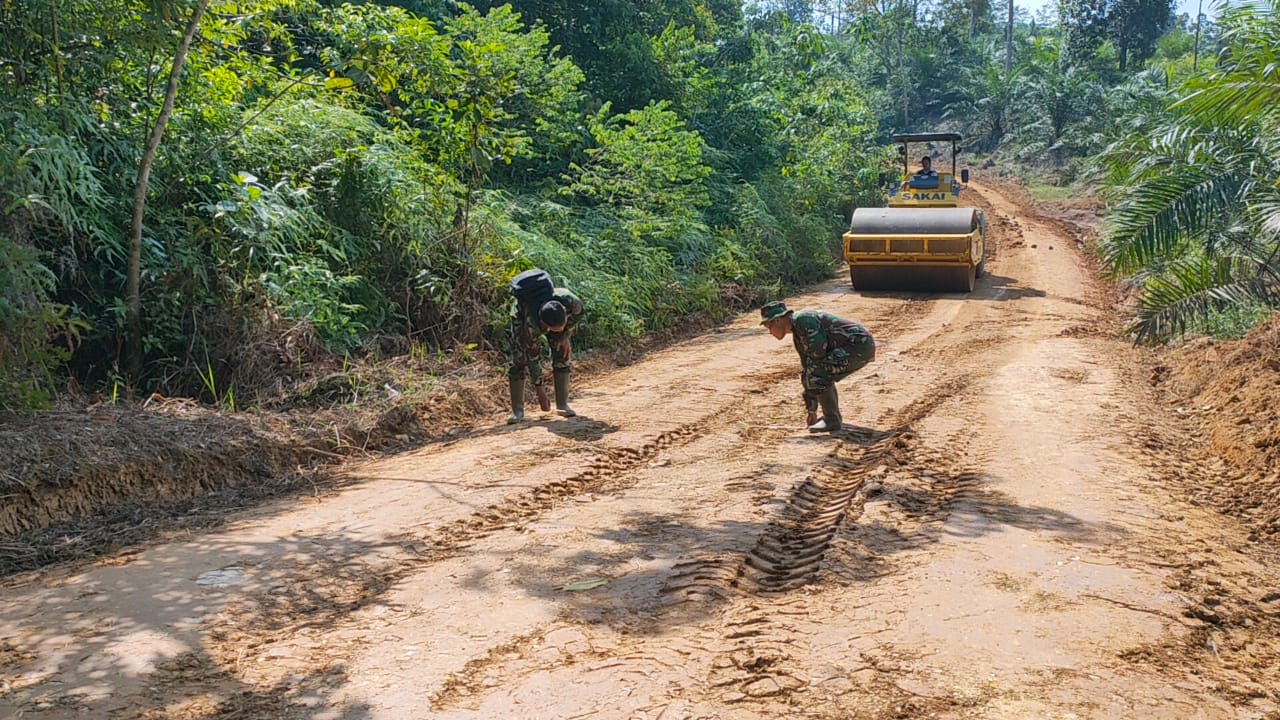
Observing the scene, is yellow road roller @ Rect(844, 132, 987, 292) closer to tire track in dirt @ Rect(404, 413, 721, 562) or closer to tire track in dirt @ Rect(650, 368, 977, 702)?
tire track in dirt @ Rect(650, 368, 977, 702)

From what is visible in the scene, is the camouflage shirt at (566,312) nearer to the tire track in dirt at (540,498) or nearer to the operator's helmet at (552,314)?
the operator's helmet at (552,314)

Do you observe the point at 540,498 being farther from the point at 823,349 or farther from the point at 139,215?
the point at 139,215

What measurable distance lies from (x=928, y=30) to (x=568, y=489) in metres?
53.8

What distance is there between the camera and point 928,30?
55.0 metres

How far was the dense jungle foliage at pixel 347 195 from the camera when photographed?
26.7ft

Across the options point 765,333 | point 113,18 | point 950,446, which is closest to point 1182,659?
point 950,446

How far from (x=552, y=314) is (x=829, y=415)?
2.37 m

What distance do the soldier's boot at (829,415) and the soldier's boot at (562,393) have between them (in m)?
2.12

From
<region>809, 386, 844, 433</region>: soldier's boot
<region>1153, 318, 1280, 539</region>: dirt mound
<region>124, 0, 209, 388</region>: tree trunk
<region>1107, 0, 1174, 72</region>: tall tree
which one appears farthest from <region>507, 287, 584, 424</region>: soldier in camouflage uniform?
<region>1107, 0, 1174, 72</region>: tall tree

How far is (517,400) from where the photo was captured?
8945 mm

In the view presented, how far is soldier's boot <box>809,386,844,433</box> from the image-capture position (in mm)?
8258

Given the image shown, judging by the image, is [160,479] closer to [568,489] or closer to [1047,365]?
[568,489]

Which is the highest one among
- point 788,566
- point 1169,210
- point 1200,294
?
point 1169,210

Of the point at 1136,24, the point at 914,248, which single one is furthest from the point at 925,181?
the point at 1136,24
